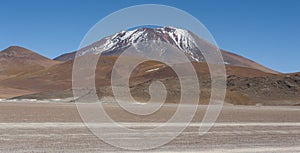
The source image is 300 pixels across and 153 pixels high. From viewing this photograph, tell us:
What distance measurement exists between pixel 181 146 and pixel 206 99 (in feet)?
209

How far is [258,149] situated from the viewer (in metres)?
17.8

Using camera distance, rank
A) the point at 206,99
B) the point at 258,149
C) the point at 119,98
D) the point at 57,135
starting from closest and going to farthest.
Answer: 1. the point at 258,149
2. the point at 57,135
3. the point at 119,98
4. the point at 206,99

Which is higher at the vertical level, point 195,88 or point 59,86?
point 195,88

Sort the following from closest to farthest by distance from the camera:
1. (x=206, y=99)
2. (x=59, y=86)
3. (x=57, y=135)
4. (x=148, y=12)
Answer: (x=148, y=12)
(x=57, y=135)
(x=206, y=99)
(x=59, y=86)

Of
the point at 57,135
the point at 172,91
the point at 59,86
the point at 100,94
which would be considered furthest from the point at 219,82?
the point at 59,86

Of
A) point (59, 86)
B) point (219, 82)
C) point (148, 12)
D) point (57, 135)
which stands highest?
point (148, 12)

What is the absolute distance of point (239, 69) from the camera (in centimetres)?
18725

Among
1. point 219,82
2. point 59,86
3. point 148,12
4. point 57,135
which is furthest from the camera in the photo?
→ point 59,86

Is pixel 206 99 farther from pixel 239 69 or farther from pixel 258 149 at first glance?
pixel 239 69

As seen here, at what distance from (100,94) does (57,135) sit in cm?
5762

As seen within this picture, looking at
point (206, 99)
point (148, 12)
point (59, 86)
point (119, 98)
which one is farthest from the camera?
point (59, 86)

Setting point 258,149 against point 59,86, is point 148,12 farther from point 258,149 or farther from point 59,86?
point 59,86

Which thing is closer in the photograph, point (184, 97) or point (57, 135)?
point (57, 135)

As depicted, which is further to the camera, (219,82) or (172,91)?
(219,82)
